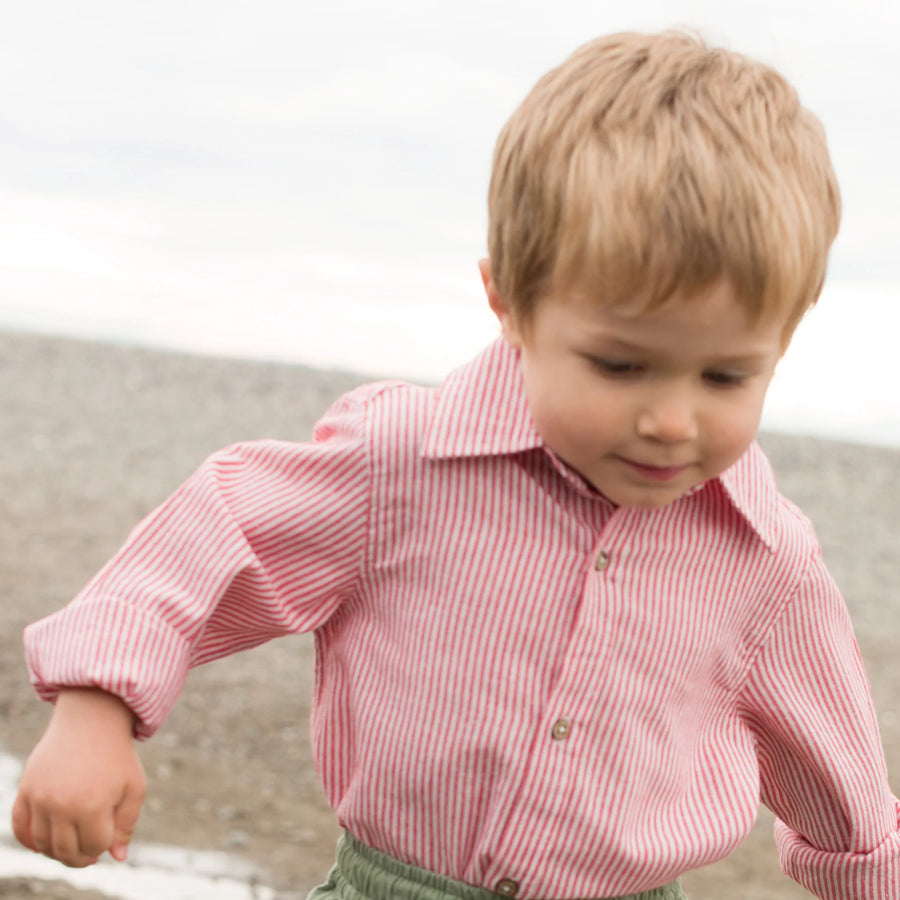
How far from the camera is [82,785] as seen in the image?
1538 mm

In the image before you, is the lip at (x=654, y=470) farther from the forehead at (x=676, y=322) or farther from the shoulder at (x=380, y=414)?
the shoulder at (x=380, y=414)

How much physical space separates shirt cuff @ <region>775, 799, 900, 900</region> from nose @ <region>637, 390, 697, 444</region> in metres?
0.73

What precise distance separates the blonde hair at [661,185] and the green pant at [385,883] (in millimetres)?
636

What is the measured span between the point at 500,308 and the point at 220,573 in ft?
1.39

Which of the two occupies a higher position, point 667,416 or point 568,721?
point 667,416

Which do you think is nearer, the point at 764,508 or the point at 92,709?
the point at 92,709

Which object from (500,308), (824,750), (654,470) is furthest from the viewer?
(824,750)

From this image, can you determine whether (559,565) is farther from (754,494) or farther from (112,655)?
(112,655)

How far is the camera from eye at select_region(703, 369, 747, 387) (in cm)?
159

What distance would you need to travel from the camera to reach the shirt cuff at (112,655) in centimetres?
158

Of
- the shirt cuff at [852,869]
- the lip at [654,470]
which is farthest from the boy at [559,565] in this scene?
the shirt cuff at [852,869]

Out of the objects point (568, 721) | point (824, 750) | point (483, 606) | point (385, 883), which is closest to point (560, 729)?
point (568, 721)

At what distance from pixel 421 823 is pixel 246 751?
8.86 feet

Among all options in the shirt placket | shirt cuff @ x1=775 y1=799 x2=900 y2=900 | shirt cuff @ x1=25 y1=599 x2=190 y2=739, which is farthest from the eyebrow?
shirt cuff @ x1=775 y1=799 x2=900 y2=900
